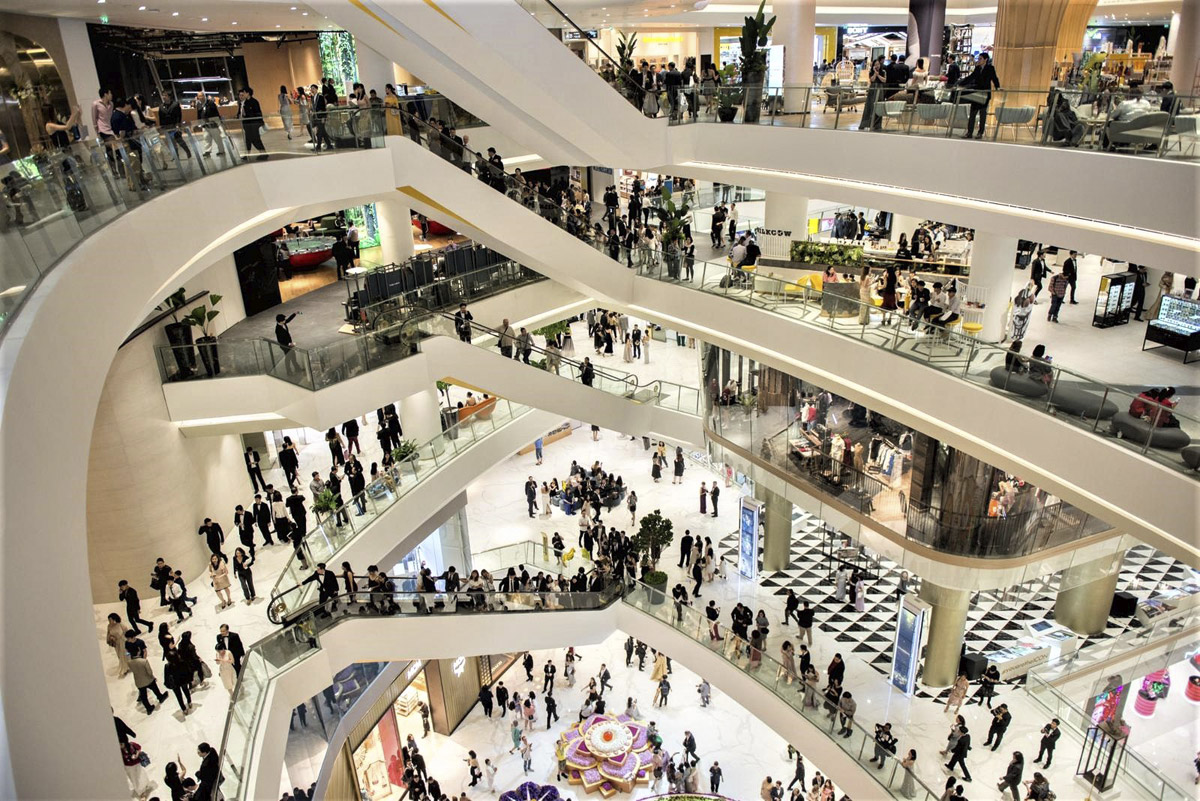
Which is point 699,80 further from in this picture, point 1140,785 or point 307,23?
point 1140,785

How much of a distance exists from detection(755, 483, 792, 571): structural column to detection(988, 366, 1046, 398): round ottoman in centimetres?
819

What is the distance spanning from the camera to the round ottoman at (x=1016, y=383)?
9.84m

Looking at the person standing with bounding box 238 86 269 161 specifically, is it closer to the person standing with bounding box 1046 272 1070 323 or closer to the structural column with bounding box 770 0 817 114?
the structural column with bounding box 770 0 817 114

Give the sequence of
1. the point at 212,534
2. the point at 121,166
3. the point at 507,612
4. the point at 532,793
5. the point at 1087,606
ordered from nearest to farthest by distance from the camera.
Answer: the point at 121,166, the point at 212,534, the point at 507,612, the point at 1087,606, the point at 532,793

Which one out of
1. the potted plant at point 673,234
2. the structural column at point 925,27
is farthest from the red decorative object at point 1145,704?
the structural column at point 925,27

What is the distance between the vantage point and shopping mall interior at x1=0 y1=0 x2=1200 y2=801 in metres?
8.78

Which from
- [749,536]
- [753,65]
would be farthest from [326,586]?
[753,65]

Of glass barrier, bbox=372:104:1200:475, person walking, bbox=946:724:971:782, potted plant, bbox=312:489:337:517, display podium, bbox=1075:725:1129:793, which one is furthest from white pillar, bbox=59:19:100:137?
display podium, bbox=1075:725:1129:793

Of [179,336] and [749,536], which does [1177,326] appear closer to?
[749,536]

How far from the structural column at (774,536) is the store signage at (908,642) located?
418cm

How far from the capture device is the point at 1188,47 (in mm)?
16219

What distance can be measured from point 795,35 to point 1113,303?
7.47 m

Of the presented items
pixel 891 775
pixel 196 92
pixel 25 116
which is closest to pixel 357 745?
pixel 891 775

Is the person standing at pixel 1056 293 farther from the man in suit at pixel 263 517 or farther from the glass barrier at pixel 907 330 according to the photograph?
the man in suit at pixel 263 517
